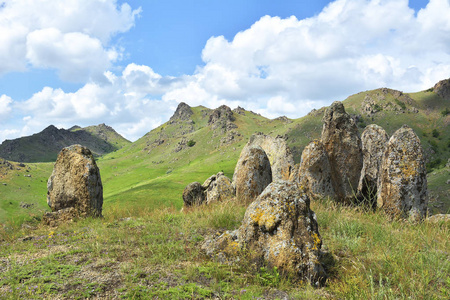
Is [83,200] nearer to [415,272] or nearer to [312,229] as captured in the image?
[312,229]

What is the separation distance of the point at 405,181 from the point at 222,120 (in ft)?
480

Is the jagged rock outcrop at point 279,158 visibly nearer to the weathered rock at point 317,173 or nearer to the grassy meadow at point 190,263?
the weathered rock at point 317,173

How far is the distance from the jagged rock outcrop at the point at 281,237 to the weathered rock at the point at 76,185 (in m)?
8.05

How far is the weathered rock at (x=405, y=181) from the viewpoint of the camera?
→ 11039 millimetres

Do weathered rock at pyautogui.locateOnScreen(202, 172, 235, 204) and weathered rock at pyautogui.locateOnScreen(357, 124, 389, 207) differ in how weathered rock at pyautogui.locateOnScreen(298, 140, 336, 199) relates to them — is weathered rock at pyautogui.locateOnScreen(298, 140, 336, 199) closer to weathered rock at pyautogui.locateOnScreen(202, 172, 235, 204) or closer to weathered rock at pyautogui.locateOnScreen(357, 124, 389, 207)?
weathered rock at pyautogui.locateOnScreen(357, 124, 389, 207)

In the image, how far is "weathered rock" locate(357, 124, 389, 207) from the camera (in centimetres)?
1559

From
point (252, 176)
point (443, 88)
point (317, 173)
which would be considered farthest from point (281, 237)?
point (443, 88)

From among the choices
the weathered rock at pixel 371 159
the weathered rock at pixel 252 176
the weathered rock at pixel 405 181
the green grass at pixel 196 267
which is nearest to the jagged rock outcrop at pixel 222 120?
the weathered rock at pixel 252 176

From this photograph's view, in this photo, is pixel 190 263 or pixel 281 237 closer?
pixel 281 237

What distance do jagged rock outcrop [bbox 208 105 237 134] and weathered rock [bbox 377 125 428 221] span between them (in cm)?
13650

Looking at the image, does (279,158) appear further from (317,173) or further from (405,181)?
(405,181)

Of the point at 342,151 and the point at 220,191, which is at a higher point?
the point at 342,151

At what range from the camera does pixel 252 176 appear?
55.0 feet

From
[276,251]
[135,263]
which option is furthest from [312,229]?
[135,263]
